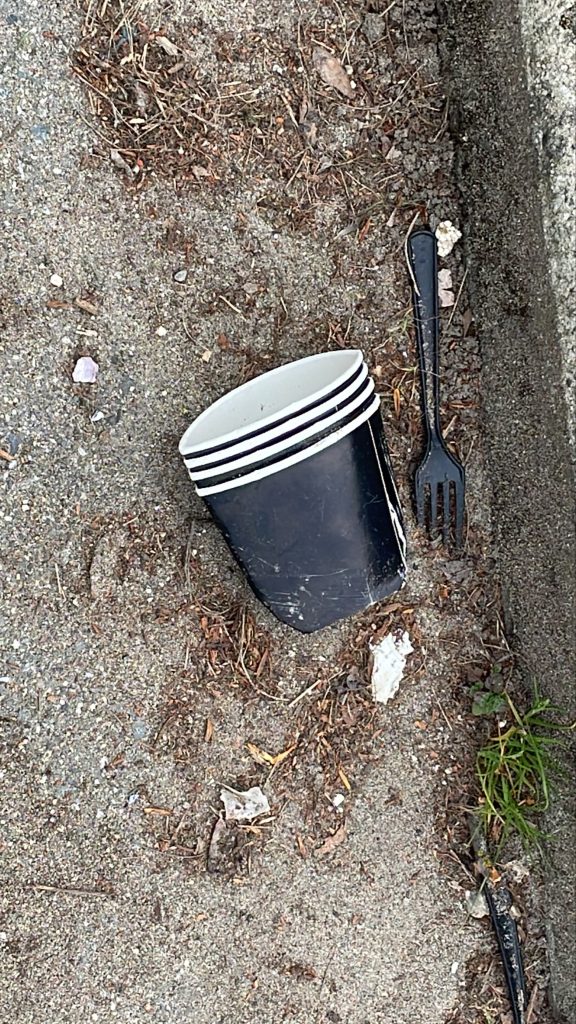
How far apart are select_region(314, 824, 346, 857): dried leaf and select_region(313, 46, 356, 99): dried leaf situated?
4.18 ft

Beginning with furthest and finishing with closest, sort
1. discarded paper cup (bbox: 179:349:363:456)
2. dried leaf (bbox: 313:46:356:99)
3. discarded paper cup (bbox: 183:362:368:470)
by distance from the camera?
dried leaf (bbox: 313:46:356:99)
discarded paper cup (bbox: 179:349:363:456)
discarded paper cup (bbox: 183:362:368:470)

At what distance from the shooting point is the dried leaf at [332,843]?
1503mm

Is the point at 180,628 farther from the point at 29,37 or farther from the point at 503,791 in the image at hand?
the point at 29,37

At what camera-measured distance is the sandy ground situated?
1.42 metres

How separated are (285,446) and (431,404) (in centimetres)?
41

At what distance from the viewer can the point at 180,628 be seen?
147cm

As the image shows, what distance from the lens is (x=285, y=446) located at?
1.22 meters

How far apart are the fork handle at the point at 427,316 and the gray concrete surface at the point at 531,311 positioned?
0.25 ft

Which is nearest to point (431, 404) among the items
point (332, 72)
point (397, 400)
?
point (397, 400)

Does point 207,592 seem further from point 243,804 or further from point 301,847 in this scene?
point 301,847

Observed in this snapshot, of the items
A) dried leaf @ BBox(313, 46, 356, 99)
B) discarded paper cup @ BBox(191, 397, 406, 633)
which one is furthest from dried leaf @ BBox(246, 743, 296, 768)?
dried leaf @ BBox(313, 46, 356, 99)

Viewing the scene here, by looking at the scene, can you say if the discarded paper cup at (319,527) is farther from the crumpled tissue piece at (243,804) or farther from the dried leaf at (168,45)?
the dried leaf at (168,45)

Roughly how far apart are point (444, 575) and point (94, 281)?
79 centimetres

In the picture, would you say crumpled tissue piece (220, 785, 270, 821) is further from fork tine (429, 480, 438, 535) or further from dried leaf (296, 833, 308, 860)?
fork tine (429, 480, 438, 535)
